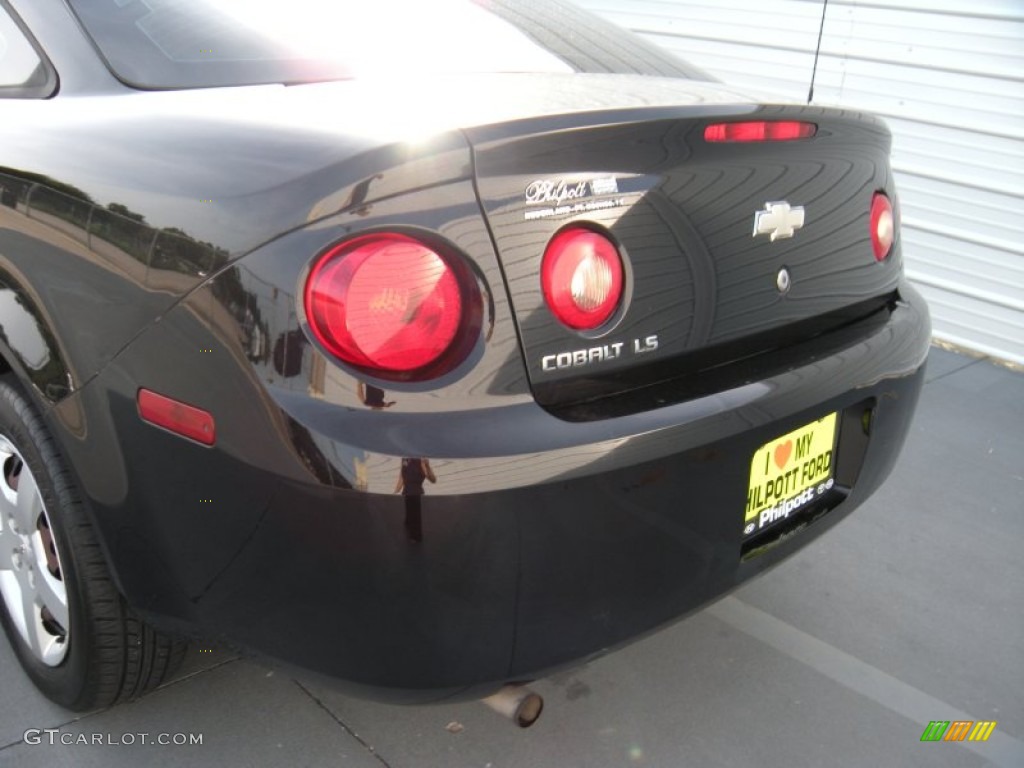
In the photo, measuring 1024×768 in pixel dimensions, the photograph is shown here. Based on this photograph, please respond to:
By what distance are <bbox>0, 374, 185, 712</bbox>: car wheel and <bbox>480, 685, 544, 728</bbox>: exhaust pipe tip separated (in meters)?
0.71

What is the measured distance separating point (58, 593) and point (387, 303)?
111 cm

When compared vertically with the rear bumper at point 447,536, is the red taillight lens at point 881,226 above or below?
above

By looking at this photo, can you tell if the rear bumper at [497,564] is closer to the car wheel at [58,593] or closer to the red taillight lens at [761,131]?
the car wheel at [58,593]

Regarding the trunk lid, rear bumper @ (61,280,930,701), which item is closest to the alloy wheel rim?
rear bumper @ (61,280,930,701)

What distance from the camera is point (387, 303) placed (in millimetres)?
1483

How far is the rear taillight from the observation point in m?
1.47

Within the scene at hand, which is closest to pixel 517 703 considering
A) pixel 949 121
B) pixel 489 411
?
pixel 489 411

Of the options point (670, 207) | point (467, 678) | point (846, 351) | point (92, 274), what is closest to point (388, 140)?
point (670, 207)

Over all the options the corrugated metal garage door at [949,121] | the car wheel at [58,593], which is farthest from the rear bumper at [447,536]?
the corrugated metal garage door at [949,121]

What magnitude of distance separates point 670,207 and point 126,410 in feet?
3.15

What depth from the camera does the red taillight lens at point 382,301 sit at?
4.84 ft

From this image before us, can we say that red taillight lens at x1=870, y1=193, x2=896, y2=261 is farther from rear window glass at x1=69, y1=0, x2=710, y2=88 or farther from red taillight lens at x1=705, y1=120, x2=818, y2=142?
rear window glass at x1=69, y1=0, x2=710, y2=88

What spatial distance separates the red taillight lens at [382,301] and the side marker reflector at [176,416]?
0.25 meters

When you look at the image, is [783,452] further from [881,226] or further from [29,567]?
[29,567]
